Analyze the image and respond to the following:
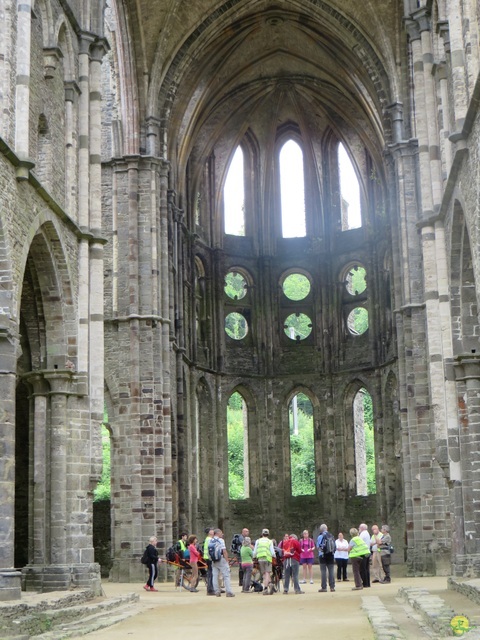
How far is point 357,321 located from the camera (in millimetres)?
41594

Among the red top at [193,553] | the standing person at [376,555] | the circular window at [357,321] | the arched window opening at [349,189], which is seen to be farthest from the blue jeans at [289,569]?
the arched window opening at [349,189]

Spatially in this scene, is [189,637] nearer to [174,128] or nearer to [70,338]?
[70,338]

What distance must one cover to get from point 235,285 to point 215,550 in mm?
27622

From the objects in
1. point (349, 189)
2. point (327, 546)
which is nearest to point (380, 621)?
point (327, 546)

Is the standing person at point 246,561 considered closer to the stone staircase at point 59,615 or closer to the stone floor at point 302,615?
the stone floor at point 302,615

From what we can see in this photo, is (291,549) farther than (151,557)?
No

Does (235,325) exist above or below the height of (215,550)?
above

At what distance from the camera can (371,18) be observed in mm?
30922

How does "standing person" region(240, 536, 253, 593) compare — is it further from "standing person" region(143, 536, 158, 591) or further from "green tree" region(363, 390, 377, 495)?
"green tree" region(363, 390, 377, 495)

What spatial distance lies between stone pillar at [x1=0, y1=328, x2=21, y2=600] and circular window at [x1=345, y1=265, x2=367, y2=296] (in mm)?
24815

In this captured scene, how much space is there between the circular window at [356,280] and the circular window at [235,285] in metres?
4.04

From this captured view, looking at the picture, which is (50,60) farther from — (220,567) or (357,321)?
(357,321)

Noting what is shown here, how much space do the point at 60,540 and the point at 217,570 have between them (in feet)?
11.5

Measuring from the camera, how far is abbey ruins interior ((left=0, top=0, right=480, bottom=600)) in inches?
762
